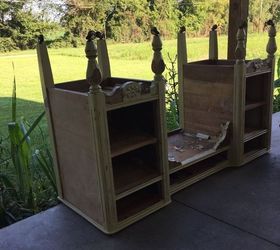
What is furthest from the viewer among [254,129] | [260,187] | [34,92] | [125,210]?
[34,92]

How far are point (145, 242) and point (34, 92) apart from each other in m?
2.65

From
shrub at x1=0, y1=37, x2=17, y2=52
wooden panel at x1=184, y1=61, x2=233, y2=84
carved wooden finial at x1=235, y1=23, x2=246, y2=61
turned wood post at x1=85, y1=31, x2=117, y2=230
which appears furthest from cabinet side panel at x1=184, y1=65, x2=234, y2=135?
shrub at x1=0, y1=37, x2=17, y2=52

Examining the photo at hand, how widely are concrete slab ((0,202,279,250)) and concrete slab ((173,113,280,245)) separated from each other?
87 millimetres

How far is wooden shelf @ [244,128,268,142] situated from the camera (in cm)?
257

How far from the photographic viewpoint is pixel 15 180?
7.59 feet

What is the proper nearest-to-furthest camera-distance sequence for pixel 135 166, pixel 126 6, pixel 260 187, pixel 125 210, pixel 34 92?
pixel 125 210, pixel 135 166, pixel 260 187, pixel 126 6, pixel 34 92

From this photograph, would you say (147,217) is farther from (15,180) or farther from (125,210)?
(15,180)

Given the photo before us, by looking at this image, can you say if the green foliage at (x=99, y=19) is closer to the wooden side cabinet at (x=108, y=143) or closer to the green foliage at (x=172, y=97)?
the green foliage at (x=172, y=97)

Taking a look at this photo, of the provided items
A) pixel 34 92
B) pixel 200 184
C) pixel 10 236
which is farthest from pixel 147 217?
pixel 34 92

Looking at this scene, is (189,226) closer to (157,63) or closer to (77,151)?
(77,151)

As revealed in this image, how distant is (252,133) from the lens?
2639mm

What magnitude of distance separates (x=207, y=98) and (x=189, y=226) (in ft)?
3.58

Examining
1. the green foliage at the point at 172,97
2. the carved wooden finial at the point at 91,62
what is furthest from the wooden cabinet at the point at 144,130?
the green foliage at the point at 172,97

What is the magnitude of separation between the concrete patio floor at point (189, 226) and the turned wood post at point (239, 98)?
331mm
